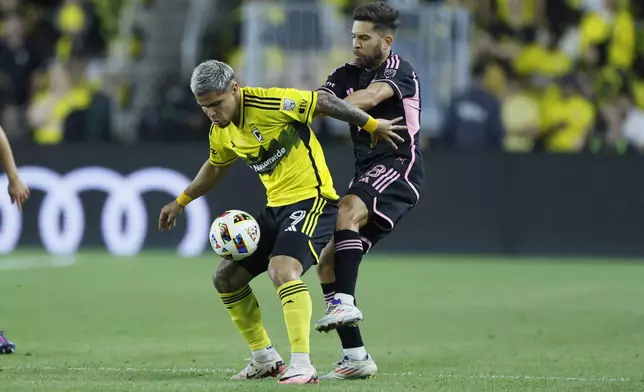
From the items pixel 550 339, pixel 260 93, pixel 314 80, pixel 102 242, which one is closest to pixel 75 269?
pixel 102 242

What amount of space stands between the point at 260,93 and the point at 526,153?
990cm

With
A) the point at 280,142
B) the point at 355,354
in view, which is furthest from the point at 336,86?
the point at 355,354

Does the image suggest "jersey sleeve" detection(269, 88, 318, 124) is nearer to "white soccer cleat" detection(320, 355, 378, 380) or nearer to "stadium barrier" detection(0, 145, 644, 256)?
"white soccer cleat" detection(320, 355, 378, 380)

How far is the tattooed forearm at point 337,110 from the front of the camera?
7.48m

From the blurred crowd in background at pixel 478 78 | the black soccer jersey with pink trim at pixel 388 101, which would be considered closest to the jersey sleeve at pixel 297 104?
the black soccer jersey with pink trim at pixel 388 101

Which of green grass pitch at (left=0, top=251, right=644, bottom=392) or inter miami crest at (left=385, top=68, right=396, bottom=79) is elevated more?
inter miami crest at (left=385, top=68, right=396, bottom=79)

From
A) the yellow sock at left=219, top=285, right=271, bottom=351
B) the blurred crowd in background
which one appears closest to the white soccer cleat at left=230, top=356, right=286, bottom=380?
the yellow sock at left=219, top=285, right=271, bottom=351

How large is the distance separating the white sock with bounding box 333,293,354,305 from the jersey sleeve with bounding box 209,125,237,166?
1053mm

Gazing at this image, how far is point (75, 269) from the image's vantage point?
50.4ft

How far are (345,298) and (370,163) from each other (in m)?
1.10

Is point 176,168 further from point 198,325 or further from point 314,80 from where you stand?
point 198,325

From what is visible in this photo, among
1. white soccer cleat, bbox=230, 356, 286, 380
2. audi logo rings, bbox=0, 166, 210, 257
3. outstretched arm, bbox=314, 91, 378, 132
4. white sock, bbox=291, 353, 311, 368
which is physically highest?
outstretched arm, bbox=314, 91, 378, 132

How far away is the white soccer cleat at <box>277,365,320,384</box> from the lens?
23.4 ft

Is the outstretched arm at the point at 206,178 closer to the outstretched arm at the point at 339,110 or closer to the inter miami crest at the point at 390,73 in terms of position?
the outstretched arm at the point at 339,110
